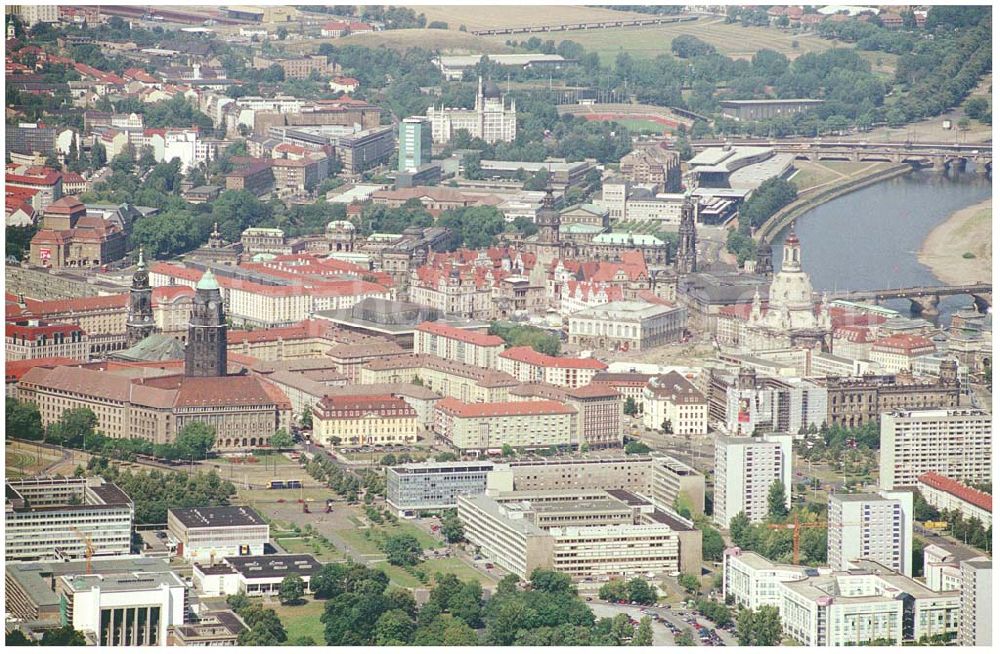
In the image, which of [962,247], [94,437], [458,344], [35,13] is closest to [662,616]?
[94,437]

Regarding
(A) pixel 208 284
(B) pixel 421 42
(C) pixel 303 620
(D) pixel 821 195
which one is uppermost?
(A) pixel 208 284

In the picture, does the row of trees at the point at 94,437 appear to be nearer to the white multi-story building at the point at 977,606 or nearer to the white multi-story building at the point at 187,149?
the white multi-story building at the point at 977,606

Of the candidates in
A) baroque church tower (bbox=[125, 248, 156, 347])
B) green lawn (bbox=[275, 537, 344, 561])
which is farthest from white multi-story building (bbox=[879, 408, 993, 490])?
baroque church tower (bbox=[125, 248, 156, 347])

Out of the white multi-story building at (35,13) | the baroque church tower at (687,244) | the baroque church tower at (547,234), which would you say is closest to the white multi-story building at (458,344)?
the baroque church tower at (687,244)

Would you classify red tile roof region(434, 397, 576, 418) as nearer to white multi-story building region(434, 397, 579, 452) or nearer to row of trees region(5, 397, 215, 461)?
white multi-story building region(434, 397, 579, 452)

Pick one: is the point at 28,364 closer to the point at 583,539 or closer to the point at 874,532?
the point at 583,539

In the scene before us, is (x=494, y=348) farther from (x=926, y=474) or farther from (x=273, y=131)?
(x=273, y=131)
